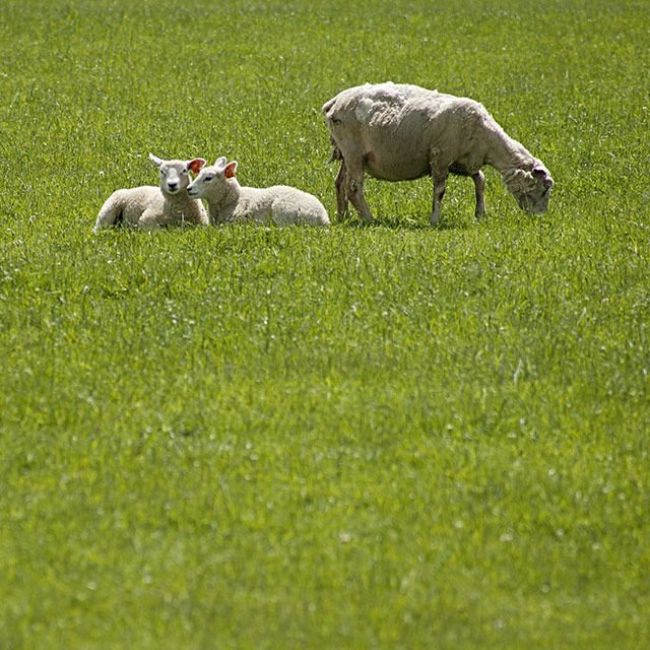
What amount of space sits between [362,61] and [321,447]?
19.7 m

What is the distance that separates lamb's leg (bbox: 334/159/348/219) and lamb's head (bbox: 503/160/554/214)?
171cm

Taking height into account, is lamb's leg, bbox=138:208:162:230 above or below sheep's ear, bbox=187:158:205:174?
below

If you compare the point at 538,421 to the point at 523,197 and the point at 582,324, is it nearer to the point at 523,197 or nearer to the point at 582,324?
the point at 582,324

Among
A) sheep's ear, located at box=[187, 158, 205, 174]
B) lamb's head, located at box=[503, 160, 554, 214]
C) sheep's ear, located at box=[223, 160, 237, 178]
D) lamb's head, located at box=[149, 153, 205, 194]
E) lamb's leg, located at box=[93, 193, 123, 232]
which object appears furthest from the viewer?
lamb's head, located at box=[503, 160, 554, 214]

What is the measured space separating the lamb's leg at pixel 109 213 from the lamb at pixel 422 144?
93.7 inches

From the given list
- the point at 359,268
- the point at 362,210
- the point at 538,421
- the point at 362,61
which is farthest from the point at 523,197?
the point at 362,61

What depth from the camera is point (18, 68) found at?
28.1 meters

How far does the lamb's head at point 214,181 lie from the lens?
15.6m

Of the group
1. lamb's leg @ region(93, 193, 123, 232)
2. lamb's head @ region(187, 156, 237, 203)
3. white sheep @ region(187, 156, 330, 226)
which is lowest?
lamb's leg @ region(93, 193, 123, 232)

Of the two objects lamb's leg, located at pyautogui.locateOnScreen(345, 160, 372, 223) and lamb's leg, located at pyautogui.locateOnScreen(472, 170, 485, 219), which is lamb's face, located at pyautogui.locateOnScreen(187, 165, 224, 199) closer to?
lamb's leg, located at pyautogui.locateOnScreen(345, 160, 372, 223)

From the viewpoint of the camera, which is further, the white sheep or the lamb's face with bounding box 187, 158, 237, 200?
the white sheep

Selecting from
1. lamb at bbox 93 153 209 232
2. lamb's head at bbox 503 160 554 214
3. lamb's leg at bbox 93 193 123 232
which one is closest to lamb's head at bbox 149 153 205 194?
lamb at bbox 93 153 209 232

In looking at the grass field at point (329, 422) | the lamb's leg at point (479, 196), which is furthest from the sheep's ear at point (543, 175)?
the lamb's leg at point (479, 196)

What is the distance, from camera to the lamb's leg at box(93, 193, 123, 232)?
53.5ft
